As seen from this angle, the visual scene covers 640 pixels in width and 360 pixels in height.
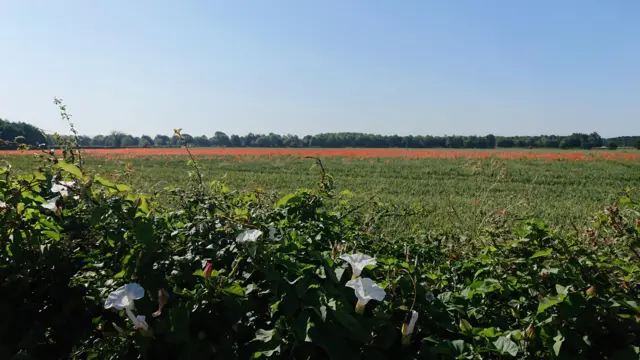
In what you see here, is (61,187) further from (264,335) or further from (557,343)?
(557,343)

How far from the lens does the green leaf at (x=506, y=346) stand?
112 cm

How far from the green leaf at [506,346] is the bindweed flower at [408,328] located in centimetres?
24

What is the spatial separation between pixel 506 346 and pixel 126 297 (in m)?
1.10

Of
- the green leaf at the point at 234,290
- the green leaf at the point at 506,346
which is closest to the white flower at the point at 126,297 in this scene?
the green leaf at the point at 234,290

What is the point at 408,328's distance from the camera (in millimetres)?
1172

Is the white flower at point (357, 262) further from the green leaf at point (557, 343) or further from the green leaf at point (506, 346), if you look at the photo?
the green leaf at point (557, 343)

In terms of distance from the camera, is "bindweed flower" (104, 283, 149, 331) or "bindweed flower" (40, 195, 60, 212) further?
"bindweed flower" (40, 195, 60, 212)

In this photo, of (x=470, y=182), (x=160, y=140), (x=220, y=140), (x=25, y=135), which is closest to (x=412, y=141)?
(x=220, y=140)

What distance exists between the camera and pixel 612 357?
1141mm

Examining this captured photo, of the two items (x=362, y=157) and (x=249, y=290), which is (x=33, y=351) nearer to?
(x=249, y=290)

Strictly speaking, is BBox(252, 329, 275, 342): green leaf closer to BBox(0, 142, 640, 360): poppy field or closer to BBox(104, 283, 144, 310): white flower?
BBox(0, 142, 640, 360): poppy field

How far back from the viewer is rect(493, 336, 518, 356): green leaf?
3.69ft

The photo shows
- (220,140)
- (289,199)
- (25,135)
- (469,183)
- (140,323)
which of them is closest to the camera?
(140,323)

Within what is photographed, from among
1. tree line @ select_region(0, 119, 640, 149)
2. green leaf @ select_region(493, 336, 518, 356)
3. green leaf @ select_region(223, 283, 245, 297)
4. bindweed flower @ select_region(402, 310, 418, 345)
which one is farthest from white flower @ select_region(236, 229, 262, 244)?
tree line @ select_region(0, 119, 640, 149)
